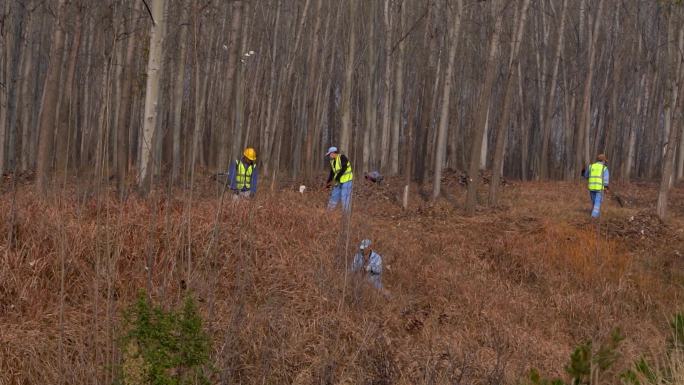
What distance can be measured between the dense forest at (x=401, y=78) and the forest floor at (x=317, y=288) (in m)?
4.05

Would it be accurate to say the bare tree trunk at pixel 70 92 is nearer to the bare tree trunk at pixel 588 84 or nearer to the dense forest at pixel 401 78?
the dense forest at pixel 401 78

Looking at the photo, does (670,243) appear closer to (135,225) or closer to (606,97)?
(135,225)

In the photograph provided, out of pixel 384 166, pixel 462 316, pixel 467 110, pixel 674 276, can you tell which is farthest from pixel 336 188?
pixel 467 110

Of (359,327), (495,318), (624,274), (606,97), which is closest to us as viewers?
(359,327)

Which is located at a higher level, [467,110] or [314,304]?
[467,110]

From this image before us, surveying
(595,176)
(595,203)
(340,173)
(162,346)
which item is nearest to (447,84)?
(595,176)

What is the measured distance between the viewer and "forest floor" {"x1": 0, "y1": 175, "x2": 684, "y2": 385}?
5.87 metres

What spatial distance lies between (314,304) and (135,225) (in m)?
2.25

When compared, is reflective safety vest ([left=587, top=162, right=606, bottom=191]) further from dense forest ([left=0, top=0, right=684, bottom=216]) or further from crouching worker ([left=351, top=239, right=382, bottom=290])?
crouching worker ([left=351, top=239, right=382, bottom=290])

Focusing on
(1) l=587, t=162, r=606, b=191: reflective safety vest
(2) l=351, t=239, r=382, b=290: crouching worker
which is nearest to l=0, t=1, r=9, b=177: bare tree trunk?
(2) l=351, t=239, r=382, b=290: crouching worker

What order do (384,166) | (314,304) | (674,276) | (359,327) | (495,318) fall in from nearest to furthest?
1. (359,327)
2. (314,304)
3. (495,318)
4. (674,276)
5. (384,166)

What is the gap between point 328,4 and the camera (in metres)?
26.9

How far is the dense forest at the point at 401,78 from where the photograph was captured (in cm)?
1842

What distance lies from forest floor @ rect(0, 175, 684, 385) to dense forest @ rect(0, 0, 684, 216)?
4053 mm
